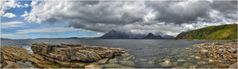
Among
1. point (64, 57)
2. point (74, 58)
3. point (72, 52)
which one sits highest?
point (72, 52)

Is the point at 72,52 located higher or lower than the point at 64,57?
higher

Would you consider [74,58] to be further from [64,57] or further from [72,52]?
[64,57]

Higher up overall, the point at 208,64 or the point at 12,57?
the point at 12,57

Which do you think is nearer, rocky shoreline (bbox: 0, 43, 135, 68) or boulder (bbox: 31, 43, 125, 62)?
rocky shoreline (bbox: 0, 43, 135, 68)

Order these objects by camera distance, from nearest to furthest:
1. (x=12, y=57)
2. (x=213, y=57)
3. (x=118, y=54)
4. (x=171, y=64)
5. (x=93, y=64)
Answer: (x=12, y=57) < (x=93, y=64) < (x=171, y=64) < (x=118, y=54) < (x=213, y=57)

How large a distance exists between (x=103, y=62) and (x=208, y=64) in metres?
13.8

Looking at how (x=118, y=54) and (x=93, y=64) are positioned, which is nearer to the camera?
(x=93, y=64)

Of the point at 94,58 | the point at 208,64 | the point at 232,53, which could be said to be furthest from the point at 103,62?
the point at 232,53

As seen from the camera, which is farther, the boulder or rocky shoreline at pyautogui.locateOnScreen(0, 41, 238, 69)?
the boulder

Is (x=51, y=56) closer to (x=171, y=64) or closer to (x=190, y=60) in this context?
(x=171, y=64)

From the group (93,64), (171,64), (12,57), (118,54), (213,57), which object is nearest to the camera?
(12,57)

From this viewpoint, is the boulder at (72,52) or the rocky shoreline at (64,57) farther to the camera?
the boulder at (72,52)

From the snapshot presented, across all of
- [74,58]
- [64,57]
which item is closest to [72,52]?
[74,58]

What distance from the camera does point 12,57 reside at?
104 ft
